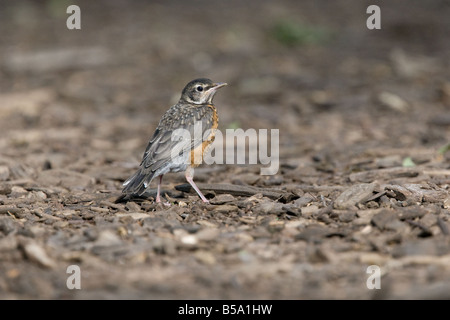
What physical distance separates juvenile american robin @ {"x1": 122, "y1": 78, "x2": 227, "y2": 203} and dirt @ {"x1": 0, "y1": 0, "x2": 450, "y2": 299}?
0.87 ft

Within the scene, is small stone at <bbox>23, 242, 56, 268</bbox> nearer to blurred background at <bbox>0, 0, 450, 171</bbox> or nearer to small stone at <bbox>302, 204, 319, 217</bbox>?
small stone at <bbox>302, 204, 319, 217</bbox>

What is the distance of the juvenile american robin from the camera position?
7.59m

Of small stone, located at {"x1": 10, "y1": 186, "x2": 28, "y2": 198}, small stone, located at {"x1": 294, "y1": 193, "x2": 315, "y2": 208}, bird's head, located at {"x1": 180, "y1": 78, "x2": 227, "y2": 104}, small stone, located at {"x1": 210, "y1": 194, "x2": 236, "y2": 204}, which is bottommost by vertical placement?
small stone, located at {"x1": 294, "y1": 193, "x2": 315, "y2": 208}

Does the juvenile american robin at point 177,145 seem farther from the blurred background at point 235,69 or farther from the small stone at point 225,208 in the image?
the blurred background at point 235,69

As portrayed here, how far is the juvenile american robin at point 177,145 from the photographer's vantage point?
759 centimetres

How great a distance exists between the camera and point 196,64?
15.4 meters

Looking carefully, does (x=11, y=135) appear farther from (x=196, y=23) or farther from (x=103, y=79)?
(x=196, y=23)

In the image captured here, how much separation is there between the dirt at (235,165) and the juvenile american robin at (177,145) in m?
0.27

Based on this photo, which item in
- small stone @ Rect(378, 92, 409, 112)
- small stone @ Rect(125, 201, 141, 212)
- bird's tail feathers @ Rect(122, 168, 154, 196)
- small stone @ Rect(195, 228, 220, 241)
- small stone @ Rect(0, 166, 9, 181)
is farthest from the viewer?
small stone @ Rect(378, 92, 409, 112)

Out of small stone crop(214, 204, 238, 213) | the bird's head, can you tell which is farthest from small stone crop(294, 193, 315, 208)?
the bird's head

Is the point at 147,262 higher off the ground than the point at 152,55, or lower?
lower

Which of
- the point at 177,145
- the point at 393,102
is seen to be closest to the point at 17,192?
the point at 177,145
